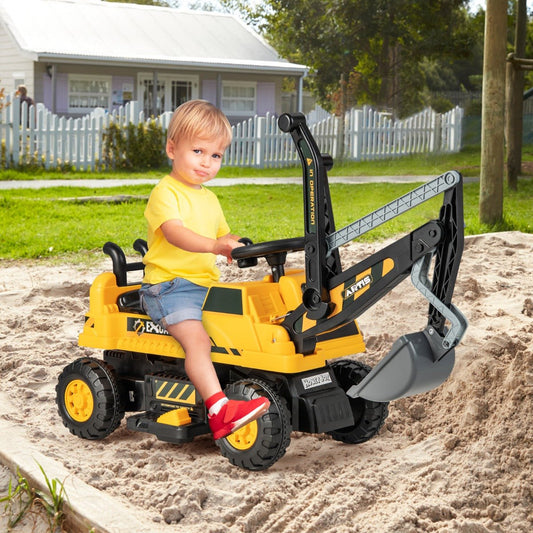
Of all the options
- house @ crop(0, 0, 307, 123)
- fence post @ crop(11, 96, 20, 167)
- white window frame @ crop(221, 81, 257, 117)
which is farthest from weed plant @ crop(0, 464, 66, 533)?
white window frame @ crop(221, 81, 257, 117)

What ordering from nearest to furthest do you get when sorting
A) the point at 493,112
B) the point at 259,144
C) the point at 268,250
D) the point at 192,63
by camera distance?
the point at 268,250
the point at 493,112
the point at 259,144
the point at 192,63

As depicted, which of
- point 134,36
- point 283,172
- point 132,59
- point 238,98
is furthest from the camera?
point 238,98


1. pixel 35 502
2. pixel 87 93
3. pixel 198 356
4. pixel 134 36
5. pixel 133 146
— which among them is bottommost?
pixel 35 502

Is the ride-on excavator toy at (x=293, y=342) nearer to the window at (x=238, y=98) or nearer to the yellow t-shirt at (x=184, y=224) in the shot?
the yellow t-shirt at (x=184, y=224)

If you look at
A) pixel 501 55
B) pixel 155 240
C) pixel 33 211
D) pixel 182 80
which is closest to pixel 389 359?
pixel 155 240

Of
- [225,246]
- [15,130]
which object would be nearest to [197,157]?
[225,246]

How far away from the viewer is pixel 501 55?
25.5 feet

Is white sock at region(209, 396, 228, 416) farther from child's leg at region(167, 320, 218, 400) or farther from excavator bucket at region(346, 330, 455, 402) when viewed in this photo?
excavator bucket at region(346, 330, 455, 402)

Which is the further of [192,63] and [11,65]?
[11,65]

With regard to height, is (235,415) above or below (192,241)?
below

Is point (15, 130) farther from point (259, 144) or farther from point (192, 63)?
point (192, 63)

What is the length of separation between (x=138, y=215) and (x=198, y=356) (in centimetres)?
670

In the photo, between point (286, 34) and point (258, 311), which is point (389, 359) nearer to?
point (258, 311)

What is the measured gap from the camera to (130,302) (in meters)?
3.32
